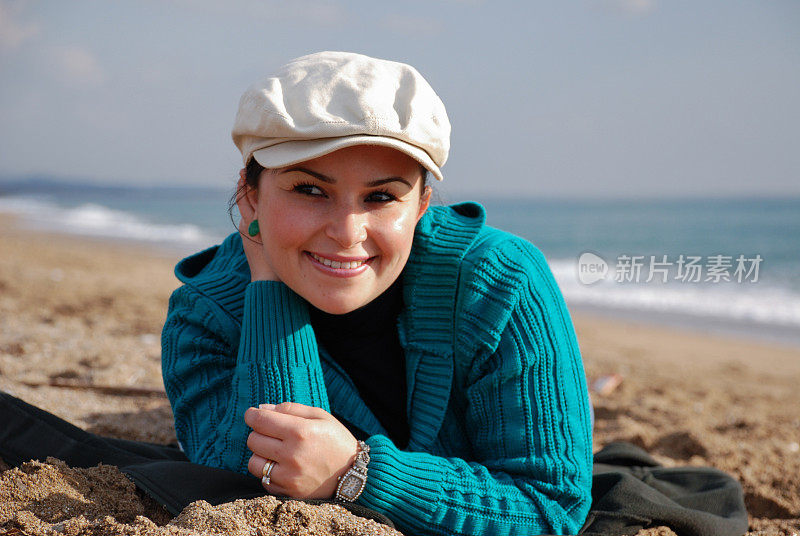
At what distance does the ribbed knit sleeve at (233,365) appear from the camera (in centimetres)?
204

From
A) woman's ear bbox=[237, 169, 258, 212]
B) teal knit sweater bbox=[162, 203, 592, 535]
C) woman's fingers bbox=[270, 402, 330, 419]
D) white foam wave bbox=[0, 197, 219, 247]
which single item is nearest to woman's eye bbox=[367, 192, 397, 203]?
teal knit sweater bbox=[162, 203, 592, 535]

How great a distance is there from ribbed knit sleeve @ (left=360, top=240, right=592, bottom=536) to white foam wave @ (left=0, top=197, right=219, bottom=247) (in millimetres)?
16998

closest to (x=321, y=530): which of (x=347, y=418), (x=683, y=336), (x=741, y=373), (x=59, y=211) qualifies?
(x=347, y=418)

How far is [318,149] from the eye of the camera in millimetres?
1755

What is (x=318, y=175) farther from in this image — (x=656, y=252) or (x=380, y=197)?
(x=656, y=252)

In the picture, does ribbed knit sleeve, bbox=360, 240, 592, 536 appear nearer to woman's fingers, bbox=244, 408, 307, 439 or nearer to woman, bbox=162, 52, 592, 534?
woman, bbox=162, 52, 592, 534

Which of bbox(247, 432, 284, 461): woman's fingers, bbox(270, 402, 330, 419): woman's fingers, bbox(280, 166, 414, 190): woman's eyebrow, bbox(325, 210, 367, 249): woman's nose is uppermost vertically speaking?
bbox(280, 166, 414, 190): woman's eyebrow

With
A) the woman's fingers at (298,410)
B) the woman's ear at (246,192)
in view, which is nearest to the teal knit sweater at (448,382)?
the woman's fingers at (298,410)

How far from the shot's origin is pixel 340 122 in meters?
1.74

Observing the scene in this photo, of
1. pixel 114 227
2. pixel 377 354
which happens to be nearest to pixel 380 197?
pixel 377 354

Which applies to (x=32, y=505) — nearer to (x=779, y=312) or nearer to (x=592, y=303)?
(x=592, y=303)

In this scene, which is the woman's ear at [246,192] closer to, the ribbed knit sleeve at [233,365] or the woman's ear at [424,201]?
the ribbed knit sleeve at [233,365]

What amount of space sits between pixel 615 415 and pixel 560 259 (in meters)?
15.3

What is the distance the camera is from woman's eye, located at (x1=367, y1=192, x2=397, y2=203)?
1.92 metres
